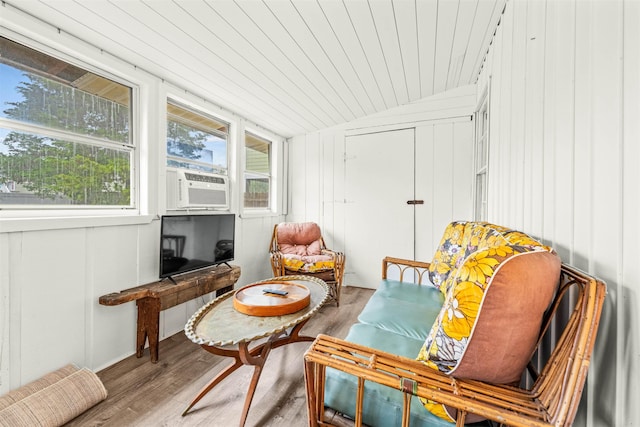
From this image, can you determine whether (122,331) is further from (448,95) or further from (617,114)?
(448,95)

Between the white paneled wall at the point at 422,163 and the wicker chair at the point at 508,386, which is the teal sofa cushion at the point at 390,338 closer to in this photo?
the wicker chair at the point at 508,386

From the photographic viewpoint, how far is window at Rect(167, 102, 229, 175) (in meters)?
2.48

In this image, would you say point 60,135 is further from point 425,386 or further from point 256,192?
point 425,386

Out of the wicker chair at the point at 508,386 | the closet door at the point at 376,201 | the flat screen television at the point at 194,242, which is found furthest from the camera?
the closet door at the point at 376,201

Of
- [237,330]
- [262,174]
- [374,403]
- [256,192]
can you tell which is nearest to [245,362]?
[237,330]

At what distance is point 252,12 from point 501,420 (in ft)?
7.09

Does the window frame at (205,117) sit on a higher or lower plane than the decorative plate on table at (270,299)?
higher

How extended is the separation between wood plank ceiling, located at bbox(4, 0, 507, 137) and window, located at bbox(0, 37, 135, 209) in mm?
285

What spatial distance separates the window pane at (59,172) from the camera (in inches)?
60.4

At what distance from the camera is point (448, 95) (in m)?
3.21

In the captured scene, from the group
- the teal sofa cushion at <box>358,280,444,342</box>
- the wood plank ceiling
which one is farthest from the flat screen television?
the teal sofa cushion at <box>358,280,444,342</box>

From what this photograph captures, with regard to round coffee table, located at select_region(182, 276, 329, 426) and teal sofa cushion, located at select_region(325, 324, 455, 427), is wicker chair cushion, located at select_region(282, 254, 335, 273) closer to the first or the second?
round coffee table, located at select_region(182, 276, 329, 426)

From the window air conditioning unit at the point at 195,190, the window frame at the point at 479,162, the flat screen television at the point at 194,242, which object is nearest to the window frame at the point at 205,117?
the window air conditioning unit at the point at 195,190

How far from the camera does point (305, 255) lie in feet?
11.1
